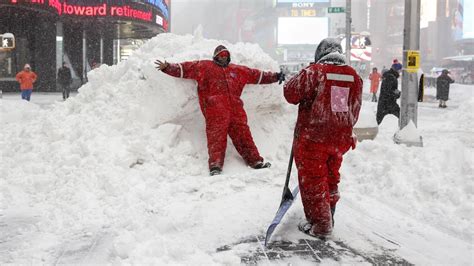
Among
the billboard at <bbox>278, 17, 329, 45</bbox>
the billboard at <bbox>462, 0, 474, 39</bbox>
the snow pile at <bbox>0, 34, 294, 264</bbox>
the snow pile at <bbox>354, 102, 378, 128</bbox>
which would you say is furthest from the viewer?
the billboard at <bbox>278, 17, 329, 45</bbox>

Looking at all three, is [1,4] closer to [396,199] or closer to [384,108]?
[384,108]

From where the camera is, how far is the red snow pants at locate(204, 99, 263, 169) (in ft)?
21.8

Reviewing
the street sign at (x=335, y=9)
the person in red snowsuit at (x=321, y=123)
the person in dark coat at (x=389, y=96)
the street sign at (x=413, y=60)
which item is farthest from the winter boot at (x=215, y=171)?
the street sign at (x=335, y=9)

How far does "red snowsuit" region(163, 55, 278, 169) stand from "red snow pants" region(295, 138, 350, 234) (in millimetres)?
2505

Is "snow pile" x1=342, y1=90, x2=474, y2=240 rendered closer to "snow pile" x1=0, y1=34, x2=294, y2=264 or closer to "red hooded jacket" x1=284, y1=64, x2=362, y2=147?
"snow pile" x1=0, y1=34, x2=294, y2=264

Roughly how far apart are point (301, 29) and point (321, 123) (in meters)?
87.5

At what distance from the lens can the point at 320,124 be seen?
4.18m

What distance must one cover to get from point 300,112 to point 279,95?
3.78 meters

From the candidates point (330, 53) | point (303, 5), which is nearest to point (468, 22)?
point (303, 5)

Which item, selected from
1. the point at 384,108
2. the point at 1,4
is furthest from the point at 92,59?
the point at 384,108

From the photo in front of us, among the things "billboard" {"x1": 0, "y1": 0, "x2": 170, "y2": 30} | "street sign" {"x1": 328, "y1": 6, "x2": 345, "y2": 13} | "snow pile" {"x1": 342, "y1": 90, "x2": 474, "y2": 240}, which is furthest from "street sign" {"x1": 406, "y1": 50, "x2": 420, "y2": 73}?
"billboard" {"x1": 0, "y1": 0, "x2": 170, "y2": 30}

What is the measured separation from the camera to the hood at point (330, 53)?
4.25m

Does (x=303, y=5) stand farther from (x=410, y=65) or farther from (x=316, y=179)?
(x=316, y=179)

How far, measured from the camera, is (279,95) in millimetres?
8102
